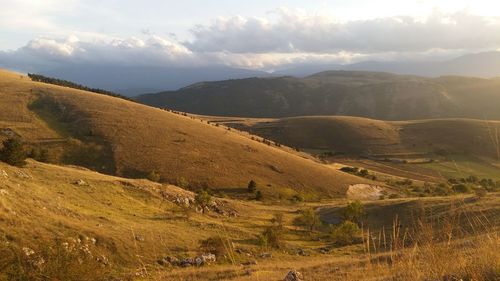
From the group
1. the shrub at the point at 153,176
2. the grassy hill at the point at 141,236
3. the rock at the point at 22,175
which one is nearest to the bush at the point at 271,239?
the grassy hill at the point at 141,236

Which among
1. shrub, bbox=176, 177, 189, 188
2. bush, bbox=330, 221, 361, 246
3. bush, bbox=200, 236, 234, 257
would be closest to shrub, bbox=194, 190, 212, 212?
bush, bbox=330, 221, 361, 246

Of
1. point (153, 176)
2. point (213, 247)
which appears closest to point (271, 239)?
point (213, 247)

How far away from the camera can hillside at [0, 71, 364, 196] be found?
225 ft

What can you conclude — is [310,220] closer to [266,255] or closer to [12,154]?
[266,255]

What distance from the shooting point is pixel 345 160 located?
12838 centimetres

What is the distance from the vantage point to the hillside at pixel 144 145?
68500 millimetres

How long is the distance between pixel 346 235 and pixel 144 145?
46261mm

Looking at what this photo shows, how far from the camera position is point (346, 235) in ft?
128

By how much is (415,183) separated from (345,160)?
36.8 metres

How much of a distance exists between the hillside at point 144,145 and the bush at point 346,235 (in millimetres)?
29205

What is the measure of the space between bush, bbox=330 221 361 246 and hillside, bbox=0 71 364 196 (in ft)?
95.8

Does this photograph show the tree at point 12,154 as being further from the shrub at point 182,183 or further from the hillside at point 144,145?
the shrub at point 182,183

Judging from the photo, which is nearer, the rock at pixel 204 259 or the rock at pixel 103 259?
the rock at pixel 103 259

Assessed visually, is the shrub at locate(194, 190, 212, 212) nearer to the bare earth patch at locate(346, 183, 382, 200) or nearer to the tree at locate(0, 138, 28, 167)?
the tree at locate(0, 138, 28, 167)
